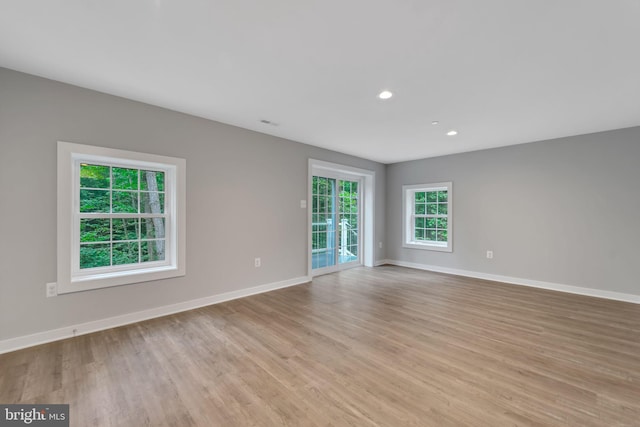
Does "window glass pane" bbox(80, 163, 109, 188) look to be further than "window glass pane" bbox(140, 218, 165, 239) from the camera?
No

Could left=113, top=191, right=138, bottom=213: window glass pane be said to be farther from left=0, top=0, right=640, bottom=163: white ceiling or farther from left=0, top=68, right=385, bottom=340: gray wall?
left=0, top=0, right=640, bottom=163: white ceiling

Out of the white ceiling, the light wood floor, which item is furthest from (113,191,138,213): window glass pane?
the light wood floor

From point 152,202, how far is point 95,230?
62 centimetres

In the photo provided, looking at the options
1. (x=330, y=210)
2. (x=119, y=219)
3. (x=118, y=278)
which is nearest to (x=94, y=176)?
(x=119, y=219)

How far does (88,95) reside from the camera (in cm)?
271

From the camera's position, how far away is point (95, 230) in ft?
9.37

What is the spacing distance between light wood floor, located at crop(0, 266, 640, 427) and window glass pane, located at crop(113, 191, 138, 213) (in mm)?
1288

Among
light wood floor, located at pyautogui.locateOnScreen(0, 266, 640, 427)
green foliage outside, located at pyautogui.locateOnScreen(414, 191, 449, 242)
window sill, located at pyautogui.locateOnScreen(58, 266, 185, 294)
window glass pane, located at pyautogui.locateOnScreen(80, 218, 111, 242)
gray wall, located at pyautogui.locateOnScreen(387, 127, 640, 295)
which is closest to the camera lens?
light wood floor, located at pyautogui.locateOnScreen(0, 266, 640, 427)

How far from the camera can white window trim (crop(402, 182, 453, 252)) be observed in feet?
17.9

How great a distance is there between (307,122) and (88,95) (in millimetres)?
2368

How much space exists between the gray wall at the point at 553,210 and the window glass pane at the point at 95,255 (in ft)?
18.2

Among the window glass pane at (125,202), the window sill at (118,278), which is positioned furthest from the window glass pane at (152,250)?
the window glass pane at (125,202)

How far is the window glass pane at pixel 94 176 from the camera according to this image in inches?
110

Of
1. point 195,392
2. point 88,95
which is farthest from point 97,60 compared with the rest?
point 195,392
